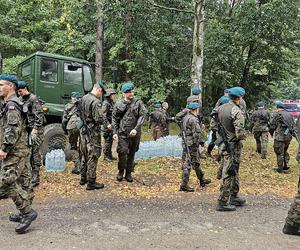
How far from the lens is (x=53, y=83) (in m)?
9.78

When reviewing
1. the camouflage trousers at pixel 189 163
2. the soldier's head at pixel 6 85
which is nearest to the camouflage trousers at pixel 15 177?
the soldier's head at pixel 6 85

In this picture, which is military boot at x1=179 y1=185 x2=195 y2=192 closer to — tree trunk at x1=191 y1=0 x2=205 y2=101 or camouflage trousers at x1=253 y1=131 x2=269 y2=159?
tree trunk at x1=191 y1=0 x2=205 y2=101

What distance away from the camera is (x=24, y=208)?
5.21 m

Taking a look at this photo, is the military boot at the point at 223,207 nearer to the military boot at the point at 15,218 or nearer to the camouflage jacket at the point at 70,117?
the military boot at the point at 15,218

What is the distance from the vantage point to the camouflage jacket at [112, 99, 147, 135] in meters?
7.88

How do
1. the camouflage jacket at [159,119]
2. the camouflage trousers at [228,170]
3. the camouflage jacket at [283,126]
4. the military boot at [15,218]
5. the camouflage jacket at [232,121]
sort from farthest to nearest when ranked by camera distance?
the camouflage jacket at [159,119] < the camouflage jacket at [283,126] < the camouflage trousers at [228,170] < the camouflage jacket at [232,121] < the military boot at [15,218]

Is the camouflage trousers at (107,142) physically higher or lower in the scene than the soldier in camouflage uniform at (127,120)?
lower

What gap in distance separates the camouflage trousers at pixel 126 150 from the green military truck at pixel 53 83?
2.49m

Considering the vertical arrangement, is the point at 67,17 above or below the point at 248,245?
above

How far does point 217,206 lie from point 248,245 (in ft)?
5.08

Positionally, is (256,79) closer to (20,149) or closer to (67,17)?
(67,17)

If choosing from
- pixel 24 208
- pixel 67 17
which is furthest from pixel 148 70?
pixel 24 208

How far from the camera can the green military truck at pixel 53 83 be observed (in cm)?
960

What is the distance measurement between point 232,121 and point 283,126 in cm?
448
